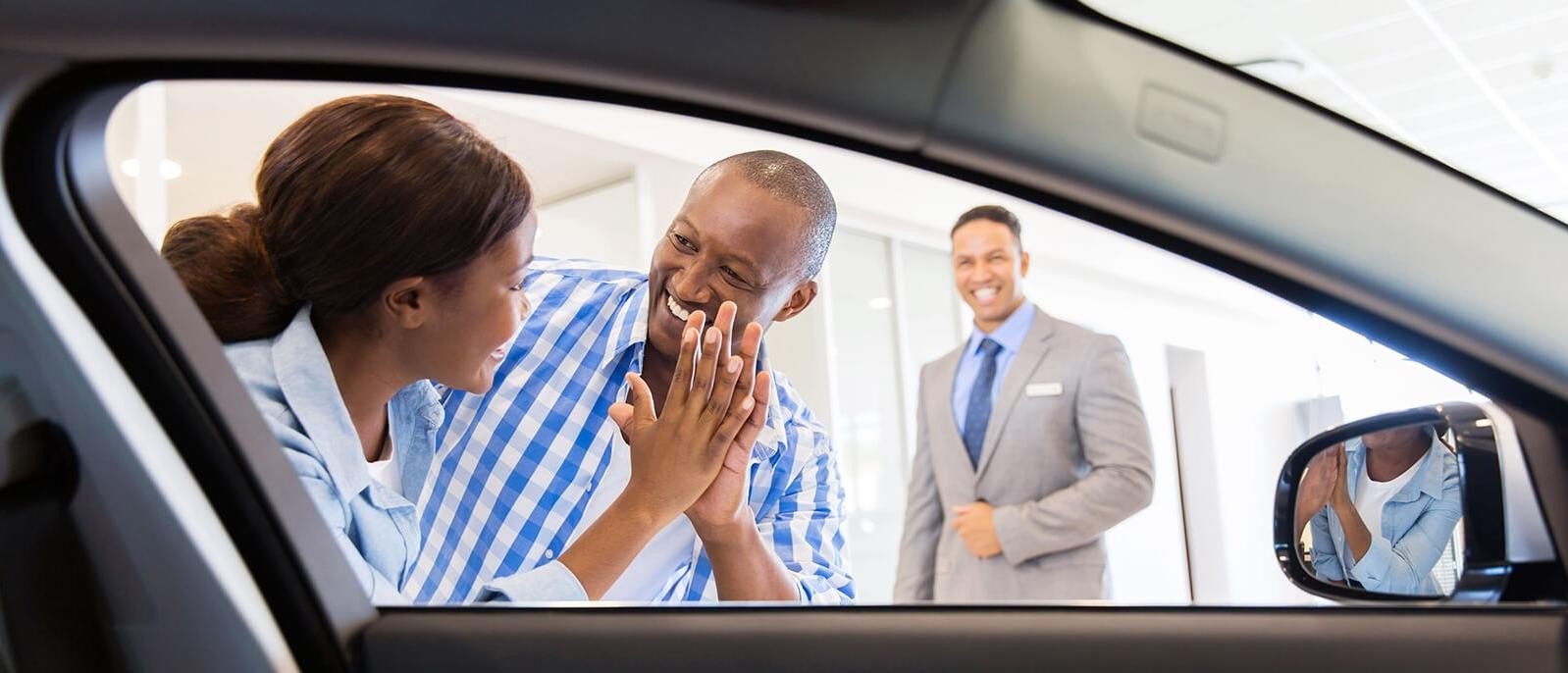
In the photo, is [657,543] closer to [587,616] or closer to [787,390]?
[787,390]

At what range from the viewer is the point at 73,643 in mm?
672

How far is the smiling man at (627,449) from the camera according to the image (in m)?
1.63

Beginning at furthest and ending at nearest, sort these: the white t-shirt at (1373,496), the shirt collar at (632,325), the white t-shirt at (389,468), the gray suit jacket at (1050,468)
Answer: the gray suit jacket at (1050,468) → the shirt collar at (632,325) → the white t-shirt at (389,468) → the white t-shirt at (1373,496)

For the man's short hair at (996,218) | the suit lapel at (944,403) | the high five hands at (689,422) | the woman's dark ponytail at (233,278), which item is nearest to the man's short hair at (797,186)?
the high five hands at (689,422)

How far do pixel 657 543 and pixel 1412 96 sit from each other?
5.85 metres

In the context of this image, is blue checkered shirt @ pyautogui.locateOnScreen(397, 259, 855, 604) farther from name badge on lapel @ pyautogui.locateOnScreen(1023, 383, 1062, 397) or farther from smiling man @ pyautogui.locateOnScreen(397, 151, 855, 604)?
name badge on lapel @ pyautogui.locateOnScreen(1023, 383, 1062, 397)

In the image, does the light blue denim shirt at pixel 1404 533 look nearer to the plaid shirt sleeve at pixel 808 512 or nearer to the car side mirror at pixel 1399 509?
the car side mirror at pixel 1399 509

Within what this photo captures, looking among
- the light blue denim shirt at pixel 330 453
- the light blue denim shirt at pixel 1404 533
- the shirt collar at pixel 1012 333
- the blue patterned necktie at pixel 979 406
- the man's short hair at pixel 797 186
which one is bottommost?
the light blue denim shirt at pixel 1404 533

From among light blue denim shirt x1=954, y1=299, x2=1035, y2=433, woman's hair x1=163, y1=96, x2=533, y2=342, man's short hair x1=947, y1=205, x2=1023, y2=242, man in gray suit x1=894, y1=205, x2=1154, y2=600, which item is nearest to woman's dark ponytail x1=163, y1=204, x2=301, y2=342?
woman's hair x1=163, y1=96, x2=533, y2=342

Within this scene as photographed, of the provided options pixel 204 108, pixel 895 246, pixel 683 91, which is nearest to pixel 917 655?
pixel 683 91

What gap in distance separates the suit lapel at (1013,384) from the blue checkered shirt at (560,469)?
1093 mm

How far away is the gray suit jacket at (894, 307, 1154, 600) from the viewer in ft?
9.03

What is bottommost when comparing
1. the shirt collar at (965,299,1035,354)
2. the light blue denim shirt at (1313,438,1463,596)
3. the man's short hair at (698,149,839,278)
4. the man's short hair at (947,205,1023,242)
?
the light blue denim shirt at (1313,438,1463,596)

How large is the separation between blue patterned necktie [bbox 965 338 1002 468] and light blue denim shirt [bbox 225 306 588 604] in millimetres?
2017
